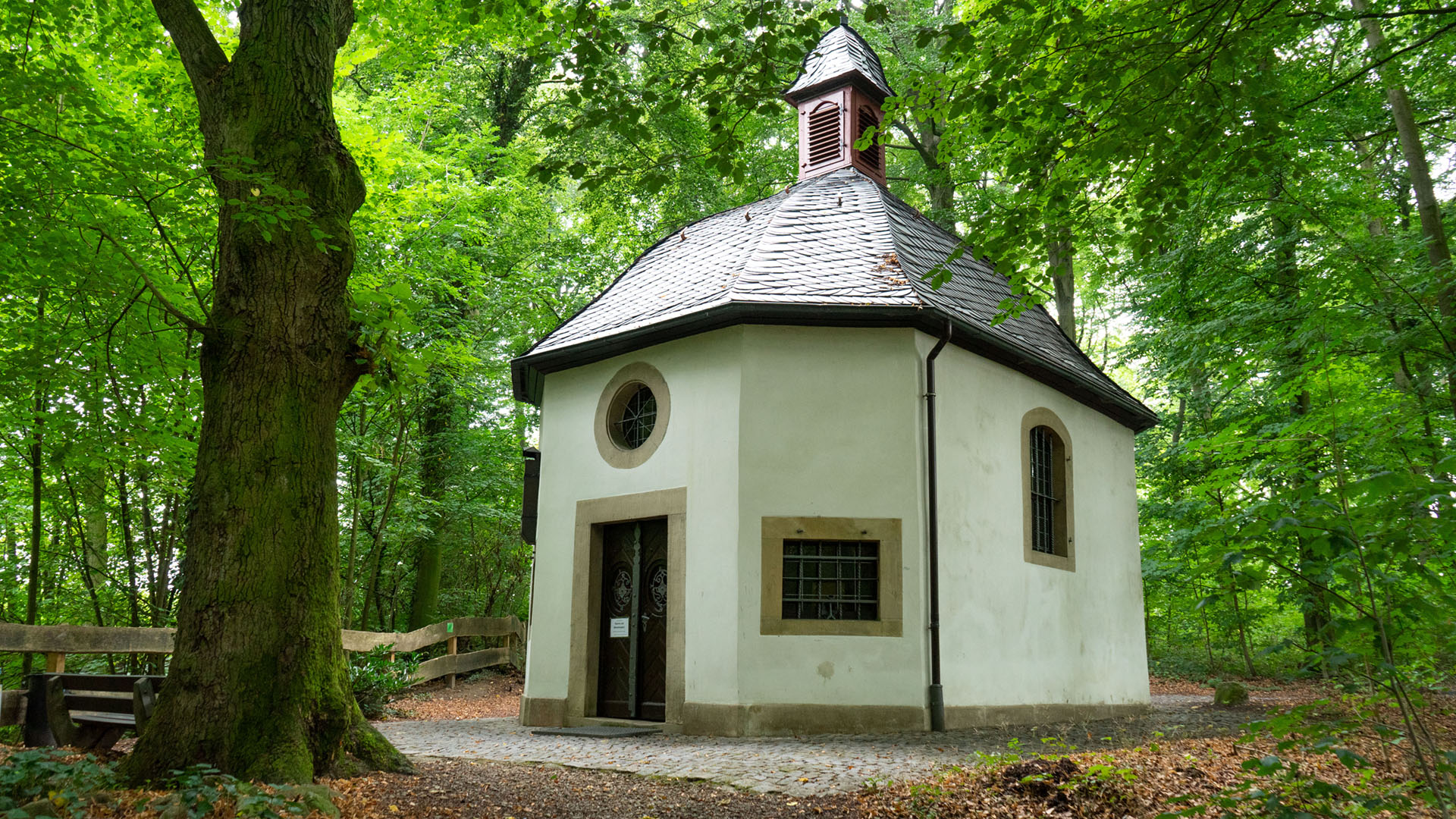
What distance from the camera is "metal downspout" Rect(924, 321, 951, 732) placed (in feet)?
29.0

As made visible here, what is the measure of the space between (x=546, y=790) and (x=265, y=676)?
1815 millimetres

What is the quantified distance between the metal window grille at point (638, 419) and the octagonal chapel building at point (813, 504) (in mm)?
36

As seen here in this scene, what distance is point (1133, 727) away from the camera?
9758 mm

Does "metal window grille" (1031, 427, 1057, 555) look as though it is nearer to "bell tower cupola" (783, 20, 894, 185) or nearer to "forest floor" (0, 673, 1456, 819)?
"forest floor" (0, 673, 1456, 819)

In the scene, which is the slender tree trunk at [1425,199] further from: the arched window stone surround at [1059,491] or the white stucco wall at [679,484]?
the white stucco wall at [679,484]

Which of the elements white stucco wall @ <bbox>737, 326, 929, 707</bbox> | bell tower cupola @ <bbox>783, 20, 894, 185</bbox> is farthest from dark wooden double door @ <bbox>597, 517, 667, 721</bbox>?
bell tower cupola @ <bbox>783, 20, 894, 185</bbox>

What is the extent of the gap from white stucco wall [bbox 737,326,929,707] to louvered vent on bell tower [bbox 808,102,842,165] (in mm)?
5556

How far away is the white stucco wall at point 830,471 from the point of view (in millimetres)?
8844

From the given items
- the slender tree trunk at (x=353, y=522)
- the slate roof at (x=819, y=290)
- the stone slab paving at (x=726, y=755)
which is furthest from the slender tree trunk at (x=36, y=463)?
the slate roof at (x=819, y=290)

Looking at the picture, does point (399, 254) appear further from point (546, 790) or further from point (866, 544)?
point (546, 790)

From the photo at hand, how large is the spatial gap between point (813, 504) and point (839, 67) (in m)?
7.59

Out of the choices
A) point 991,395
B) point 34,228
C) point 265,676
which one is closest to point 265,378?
point 265,676

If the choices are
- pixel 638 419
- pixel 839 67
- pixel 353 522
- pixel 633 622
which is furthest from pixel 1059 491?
pixel 353 522

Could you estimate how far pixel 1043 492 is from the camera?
37.9 ft
